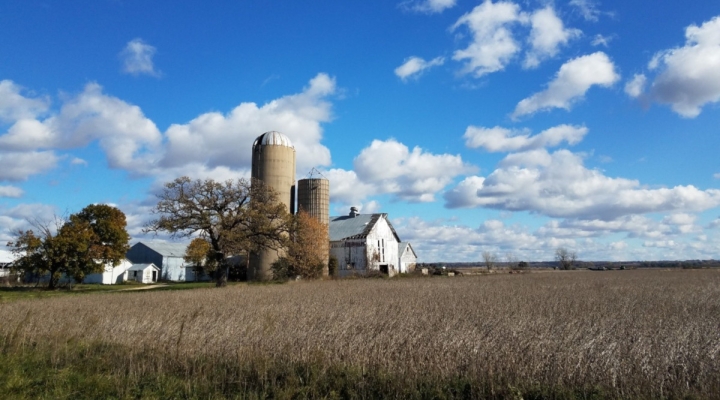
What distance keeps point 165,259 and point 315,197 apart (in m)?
24.6

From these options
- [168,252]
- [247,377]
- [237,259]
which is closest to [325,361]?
[247,377]

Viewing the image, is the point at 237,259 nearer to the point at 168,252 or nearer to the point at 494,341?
the point at 168,252

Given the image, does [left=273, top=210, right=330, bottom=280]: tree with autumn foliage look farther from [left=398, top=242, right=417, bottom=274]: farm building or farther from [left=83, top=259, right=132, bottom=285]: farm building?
[left=83, top=259, right=132, bottom=285]: farm building

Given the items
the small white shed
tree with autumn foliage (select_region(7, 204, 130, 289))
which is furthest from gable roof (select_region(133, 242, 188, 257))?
tree with autumn foliage (select_region(7, 204, 130, 289))

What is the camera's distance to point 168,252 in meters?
65.5

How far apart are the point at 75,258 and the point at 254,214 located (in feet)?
55.0

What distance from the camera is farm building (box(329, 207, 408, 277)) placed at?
189ft

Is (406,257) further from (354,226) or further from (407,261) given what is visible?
(354,226)

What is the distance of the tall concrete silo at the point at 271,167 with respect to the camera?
49.0m

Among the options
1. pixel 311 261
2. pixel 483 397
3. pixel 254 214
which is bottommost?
pixel 483 397

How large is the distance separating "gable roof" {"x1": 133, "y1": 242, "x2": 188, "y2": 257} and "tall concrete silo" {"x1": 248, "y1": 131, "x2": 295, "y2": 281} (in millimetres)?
21228

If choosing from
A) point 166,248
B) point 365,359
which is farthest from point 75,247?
point 365,359

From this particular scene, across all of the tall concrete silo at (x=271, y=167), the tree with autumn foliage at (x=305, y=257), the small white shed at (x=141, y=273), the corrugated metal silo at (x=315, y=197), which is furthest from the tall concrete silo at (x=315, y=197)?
the small white shed at (x=141, y=273)

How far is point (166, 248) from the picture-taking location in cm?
6700
